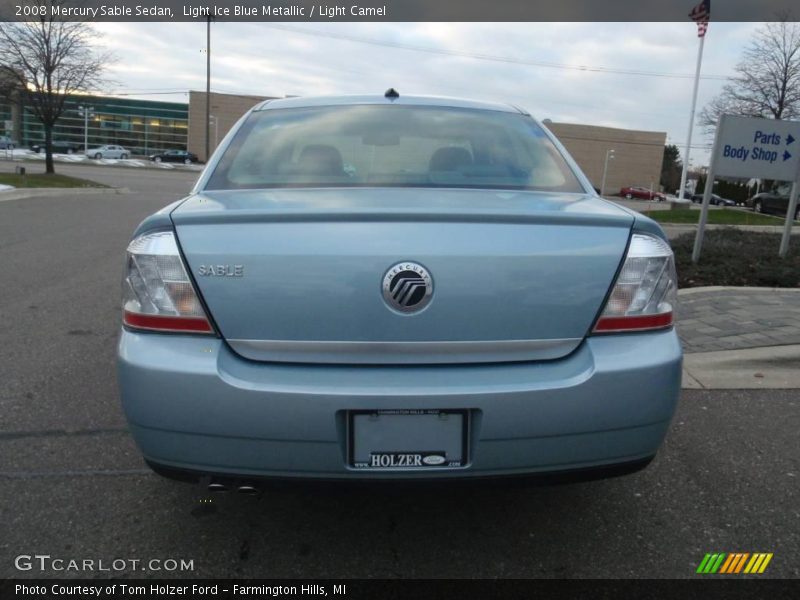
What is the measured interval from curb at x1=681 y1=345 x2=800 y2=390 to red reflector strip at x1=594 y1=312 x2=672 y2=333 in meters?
2.20

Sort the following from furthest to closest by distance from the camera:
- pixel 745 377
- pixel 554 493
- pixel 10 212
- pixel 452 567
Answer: pixel 10 212
pixel 745 377
pixel 554 493
pixel 452 567

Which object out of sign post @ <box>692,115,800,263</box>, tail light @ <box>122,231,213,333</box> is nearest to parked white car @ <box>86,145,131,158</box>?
sign post @ <box>692,115,800,263</box>

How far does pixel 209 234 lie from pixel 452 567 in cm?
139

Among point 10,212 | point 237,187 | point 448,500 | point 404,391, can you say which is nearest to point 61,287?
point 237,187

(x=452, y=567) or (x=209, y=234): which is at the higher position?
(x=209, y=234)

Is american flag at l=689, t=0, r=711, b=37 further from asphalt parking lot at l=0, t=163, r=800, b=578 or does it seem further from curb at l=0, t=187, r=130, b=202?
asphalt parking lot at l=0, t=163, r=800, b=578

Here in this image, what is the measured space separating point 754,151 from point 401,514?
6.69 metres

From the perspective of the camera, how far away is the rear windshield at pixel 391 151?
269cm

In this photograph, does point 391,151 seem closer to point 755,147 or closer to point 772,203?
point 755,147

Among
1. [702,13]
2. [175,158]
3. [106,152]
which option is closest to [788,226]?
[702,13]

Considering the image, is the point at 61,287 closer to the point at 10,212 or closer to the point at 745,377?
the point at 745,377

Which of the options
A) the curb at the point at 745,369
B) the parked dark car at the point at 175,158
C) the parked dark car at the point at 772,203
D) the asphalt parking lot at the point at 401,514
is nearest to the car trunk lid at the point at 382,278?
the asphalt parking lot at the point at 401,514

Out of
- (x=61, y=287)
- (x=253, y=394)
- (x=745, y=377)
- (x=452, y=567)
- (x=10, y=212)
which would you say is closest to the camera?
(x=253, y=394)

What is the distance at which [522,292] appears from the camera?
1.97 metres
